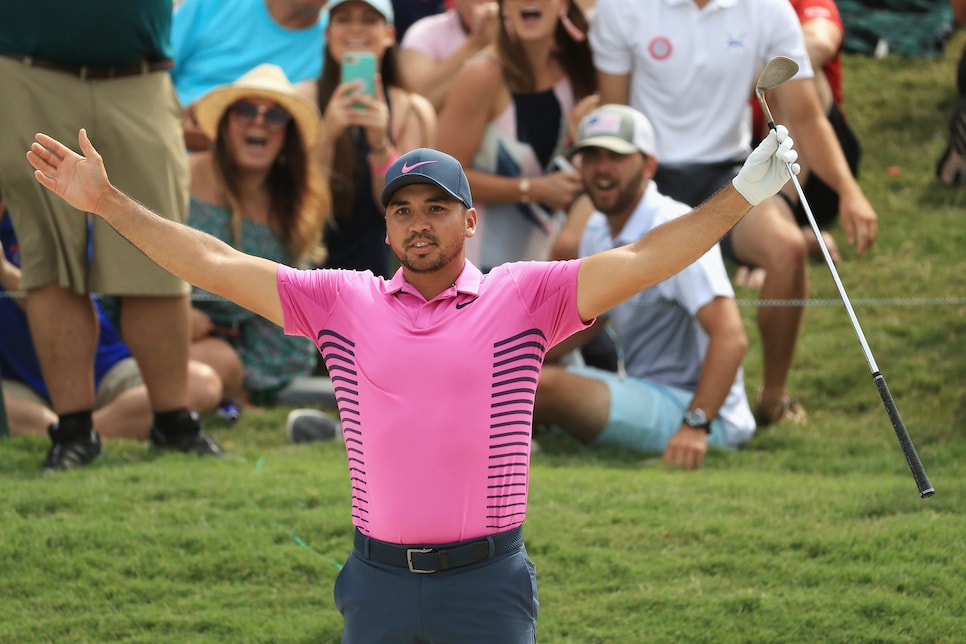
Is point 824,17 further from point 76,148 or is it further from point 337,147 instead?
point 76,148

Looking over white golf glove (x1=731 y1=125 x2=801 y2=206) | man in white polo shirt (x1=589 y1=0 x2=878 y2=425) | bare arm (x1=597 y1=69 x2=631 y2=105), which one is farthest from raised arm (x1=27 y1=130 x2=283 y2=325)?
bare arm (x1=597 y1=69 x2=631 y2=105)

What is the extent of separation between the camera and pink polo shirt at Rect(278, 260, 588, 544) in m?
3.83

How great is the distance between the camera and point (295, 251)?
7.70 meters

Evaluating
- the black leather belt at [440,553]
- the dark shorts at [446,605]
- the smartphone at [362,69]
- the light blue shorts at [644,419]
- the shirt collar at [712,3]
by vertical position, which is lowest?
the light blue shorts at [644,419]

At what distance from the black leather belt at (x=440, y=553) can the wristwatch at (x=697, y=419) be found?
2.83 m

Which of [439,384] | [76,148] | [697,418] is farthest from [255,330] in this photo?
[439,384]

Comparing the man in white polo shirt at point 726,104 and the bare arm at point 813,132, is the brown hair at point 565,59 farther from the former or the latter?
the bare arm at point 813,132

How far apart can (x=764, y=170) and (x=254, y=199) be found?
4.51 meters

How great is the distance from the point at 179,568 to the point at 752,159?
2725 mm

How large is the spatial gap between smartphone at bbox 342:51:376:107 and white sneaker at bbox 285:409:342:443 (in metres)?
1.77

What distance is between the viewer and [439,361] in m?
3.85

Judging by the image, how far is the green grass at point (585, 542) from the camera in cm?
501

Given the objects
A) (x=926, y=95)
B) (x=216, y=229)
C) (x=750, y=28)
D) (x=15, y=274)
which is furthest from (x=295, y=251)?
(x=926, y=95)

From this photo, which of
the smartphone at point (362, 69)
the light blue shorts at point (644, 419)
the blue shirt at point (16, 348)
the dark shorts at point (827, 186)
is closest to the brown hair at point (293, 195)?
the smartphone at point (362, 69)
